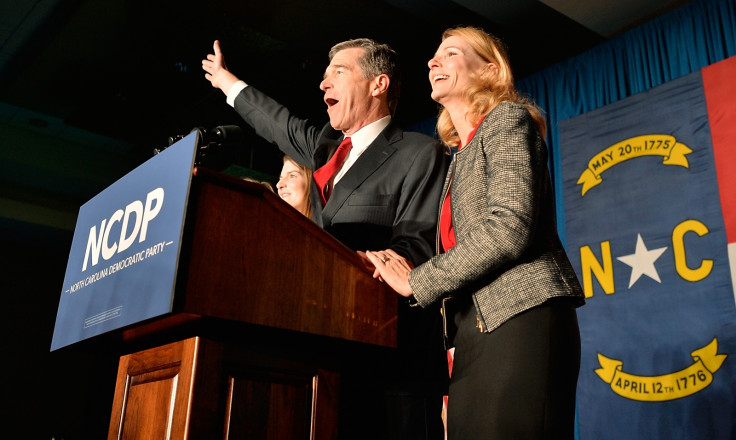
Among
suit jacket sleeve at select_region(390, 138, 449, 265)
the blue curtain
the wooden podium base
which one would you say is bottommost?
the wooden podium base

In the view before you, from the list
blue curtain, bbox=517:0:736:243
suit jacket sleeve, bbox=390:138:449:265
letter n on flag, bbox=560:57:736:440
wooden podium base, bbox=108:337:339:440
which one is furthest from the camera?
blue curtain, bbox=517:0:736:243

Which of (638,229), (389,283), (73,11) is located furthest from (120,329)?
(73,11)

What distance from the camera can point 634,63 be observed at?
12.7ft

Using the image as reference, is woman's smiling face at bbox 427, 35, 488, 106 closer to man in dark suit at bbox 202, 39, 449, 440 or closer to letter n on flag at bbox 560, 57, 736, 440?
man in dark suit at bbox 202, 39, 449, 440

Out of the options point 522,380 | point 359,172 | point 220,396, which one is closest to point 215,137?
point 359,172

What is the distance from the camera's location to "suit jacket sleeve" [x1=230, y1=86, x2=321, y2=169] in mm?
2086

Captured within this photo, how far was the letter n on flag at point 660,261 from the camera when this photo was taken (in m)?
2.91

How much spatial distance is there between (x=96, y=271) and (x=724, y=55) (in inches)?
133

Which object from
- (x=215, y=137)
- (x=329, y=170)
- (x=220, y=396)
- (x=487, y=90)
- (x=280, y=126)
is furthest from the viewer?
(x=280, y=126)

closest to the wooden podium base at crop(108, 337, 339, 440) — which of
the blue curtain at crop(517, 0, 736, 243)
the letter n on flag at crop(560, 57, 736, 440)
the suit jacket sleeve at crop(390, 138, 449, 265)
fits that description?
the suit jacket sleeve at crop(390, 138, 449, 265)

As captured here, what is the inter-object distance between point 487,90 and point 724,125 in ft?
7.18

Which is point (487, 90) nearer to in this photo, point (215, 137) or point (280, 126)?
point (215, 137)

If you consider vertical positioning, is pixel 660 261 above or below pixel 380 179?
above

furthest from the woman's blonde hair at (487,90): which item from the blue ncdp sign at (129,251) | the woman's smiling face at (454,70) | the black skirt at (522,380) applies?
the blue ncdp sign at (129,251)
